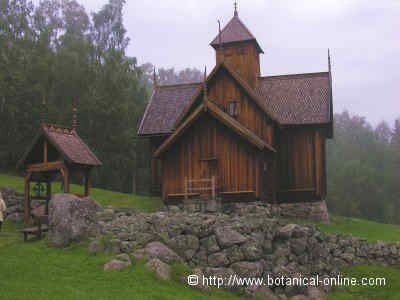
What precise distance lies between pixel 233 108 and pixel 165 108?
6.20 metres

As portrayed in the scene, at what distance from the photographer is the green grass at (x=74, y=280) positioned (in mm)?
12984

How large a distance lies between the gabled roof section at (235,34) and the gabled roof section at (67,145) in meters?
14.3

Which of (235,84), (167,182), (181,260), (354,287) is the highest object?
(235,84)

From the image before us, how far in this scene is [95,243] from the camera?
17.7 meters

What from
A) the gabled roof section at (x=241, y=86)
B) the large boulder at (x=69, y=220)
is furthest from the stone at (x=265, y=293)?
the gabled roof section at (x=241, y=86)

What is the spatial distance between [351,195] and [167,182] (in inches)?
1654

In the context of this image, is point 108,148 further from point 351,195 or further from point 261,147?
point 351,195

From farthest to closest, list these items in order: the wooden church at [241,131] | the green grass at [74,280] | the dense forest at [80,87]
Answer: the dense forest at [80,87] < the wooden church at [241,131] < the green grass at [74,280]

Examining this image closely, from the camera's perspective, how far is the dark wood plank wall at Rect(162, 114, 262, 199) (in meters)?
27.3

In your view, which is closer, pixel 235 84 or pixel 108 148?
pixel 235 84

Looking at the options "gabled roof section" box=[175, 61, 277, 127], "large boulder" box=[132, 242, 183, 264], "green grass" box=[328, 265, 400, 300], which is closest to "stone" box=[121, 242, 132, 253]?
"large boulder" box=[132, 242, 183, 264]

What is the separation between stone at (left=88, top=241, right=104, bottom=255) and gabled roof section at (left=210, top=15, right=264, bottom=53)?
22.0m

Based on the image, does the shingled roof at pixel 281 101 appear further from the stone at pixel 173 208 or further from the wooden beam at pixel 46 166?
the wooden beam at pixel 46 166

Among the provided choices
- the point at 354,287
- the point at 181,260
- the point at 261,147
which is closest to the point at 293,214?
the point at 261,147
